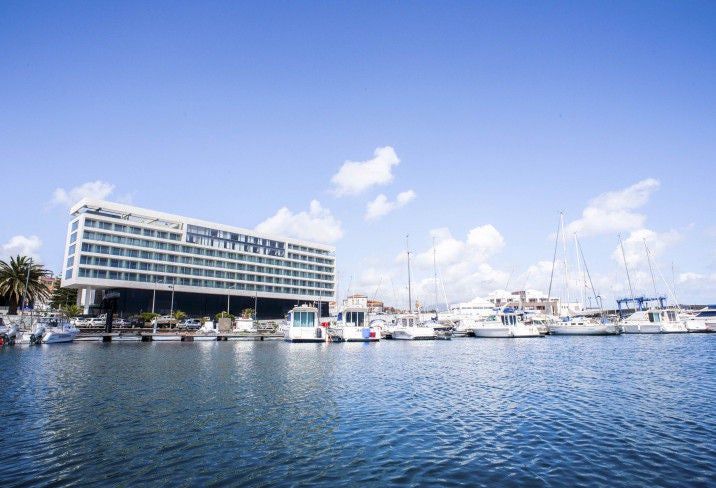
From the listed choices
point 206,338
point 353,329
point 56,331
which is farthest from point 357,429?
point 206,338

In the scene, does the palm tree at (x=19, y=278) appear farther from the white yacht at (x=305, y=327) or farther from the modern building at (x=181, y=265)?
the white yacht at (x=305, y=327)

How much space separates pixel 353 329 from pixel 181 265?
73705 millimetres

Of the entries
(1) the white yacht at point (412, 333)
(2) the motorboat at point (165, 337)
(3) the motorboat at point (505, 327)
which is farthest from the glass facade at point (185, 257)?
(3) the motorboat at point (505, 327)

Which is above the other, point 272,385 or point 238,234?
point 238,234

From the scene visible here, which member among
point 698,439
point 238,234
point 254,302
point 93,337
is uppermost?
point 238,234

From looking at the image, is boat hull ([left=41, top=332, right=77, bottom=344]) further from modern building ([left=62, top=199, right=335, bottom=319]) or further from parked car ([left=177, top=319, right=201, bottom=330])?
modern building ([left=62, top=199, right=335, bottom=319])

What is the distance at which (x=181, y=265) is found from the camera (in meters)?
125

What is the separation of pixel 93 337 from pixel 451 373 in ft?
224

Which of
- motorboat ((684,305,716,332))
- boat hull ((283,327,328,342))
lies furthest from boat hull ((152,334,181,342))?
motorboat ((684,305,716,332))

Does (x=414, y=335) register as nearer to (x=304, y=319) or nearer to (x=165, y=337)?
(x=304, y=319)

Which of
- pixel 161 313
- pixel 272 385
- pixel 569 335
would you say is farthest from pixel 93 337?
pixel 569 335

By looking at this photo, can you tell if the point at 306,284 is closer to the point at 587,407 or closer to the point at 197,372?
the point at 197,372

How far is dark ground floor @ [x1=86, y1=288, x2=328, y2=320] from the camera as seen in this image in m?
115

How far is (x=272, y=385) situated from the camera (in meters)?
27.0
